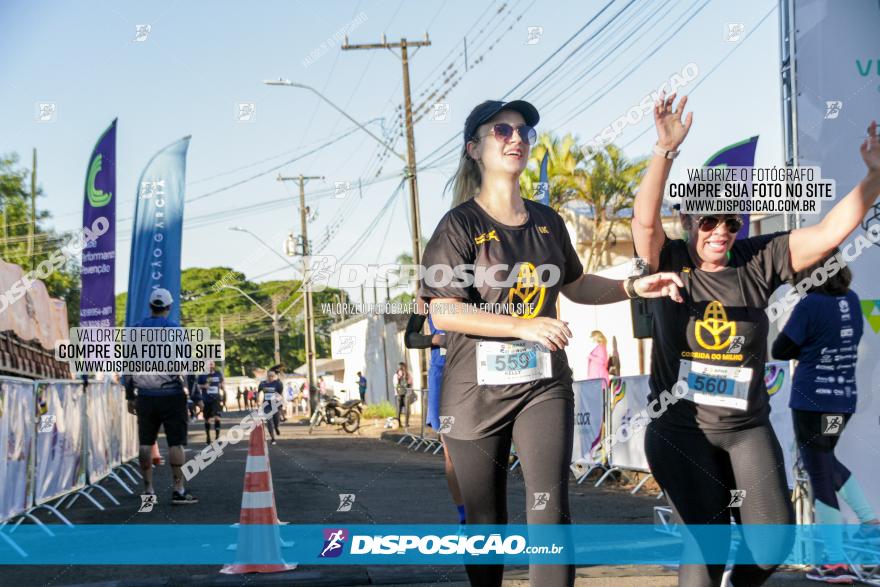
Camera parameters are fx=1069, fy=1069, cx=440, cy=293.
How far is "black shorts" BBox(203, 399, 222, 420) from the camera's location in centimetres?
2351

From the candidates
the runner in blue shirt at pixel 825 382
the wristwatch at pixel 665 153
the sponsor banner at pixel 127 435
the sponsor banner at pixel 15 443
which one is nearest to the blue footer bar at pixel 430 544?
the runner in blue shirt at pixel 825 382

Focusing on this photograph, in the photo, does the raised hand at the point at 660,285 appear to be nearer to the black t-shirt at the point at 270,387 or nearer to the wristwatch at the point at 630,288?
the wristwatch at the point at 630,288

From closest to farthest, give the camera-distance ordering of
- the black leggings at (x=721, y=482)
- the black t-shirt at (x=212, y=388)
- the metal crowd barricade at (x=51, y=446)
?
the black leggings at (x=721, y=482), the metal crowd barricade at (x=51, y=446), the black t-shirt at (x=212, y=388)

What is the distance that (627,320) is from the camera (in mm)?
28078

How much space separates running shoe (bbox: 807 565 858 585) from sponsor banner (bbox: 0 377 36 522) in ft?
19.0

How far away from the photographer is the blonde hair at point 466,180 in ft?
14.7

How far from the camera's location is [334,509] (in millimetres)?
10281

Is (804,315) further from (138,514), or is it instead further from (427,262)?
(138,514)

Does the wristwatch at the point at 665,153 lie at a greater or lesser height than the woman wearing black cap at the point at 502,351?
greater

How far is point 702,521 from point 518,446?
0.76m

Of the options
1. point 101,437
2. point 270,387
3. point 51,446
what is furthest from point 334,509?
point 270,387

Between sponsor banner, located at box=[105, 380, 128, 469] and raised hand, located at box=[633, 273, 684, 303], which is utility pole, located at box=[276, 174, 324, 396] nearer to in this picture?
sponsor banner, located at box=[105, 380, 128, 469]

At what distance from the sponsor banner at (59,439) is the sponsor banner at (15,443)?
13.6 inches

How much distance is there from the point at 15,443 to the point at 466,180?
5550 mm
